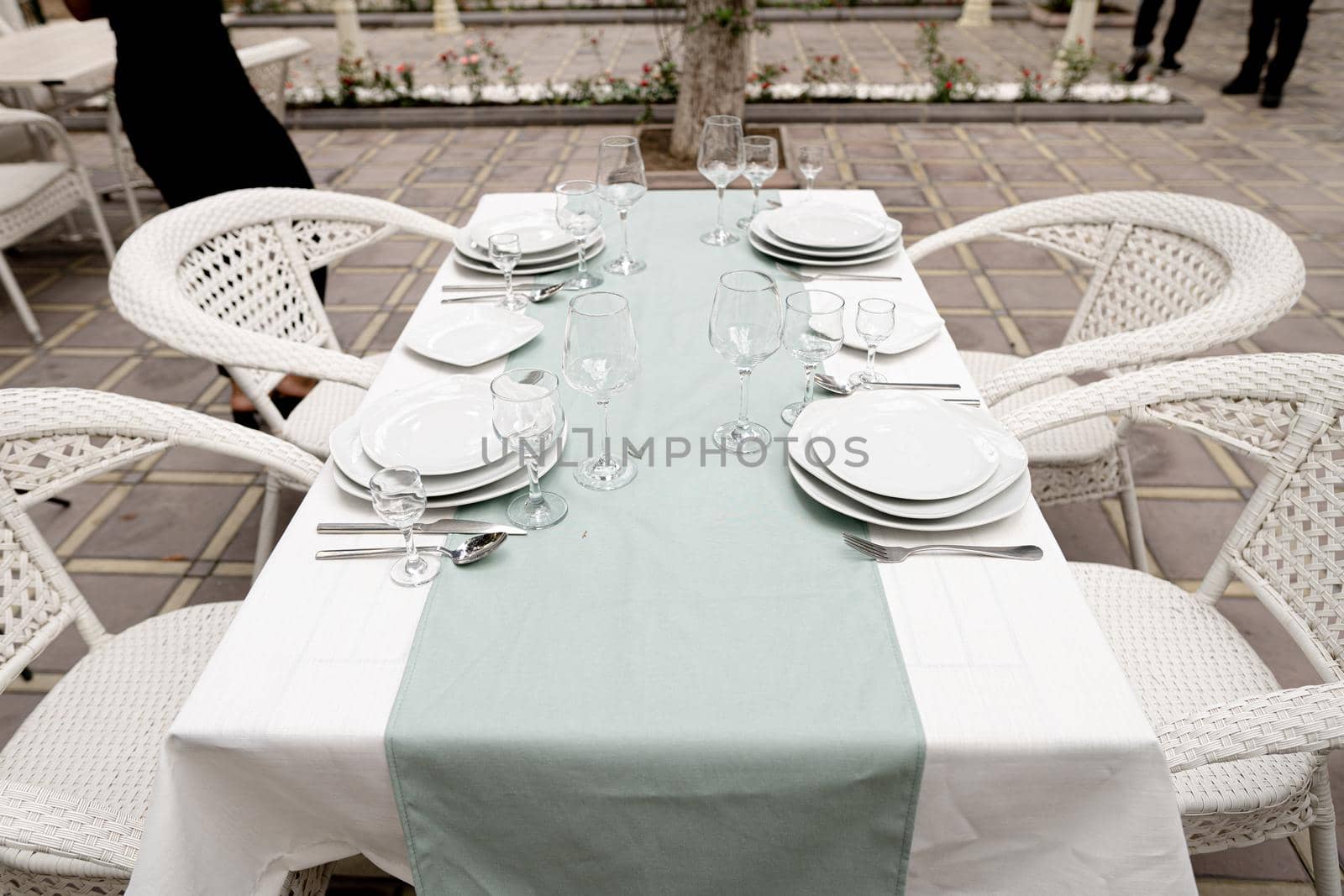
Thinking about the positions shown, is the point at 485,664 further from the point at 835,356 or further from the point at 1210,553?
the point at 1210,553

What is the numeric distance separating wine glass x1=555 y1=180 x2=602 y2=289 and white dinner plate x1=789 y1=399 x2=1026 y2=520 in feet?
2.13

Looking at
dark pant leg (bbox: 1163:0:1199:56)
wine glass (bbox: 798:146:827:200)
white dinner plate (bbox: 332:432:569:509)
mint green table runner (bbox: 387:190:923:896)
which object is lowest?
dark pant leg (bbox: 1163:0:1199:56)

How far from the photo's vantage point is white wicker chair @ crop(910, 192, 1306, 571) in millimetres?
1430

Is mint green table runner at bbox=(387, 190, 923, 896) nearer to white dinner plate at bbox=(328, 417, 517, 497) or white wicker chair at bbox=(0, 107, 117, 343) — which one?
white dinner plate at bbox=(328, 417, 517, 497)

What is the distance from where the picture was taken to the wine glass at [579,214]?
1.58 m

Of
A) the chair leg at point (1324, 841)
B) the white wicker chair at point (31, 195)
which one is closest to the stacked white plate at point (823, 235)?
the chair leg at point (1324, 841)

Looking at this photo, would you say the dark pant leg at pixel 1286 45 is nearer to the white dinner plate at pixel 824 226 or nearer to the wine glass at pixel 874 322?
the white dinner plate at pixel 824 226

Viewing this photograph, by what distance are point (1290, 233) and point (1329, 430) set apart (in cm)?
302

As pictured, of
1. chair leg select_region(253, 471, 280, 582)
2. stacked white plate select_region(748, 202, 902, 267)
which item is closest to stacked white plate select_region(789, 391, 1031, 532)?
stacked white plate select_region(748, 202, 902, 267)

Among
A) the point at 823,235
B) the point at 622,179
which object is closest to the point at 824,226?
the point at 823,235

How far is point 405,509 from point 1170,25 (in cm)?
692

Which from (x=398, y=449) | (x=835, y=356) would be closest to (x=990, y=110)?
(x=835, y=356)

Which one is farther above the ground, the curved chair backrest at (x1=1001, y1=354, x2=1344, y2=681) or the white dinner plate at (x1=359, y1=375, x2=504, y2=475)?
the white dinner plate at (x1=359, y1=375, x2=504, y2=475)

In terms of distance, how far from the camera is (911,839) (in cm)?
81
